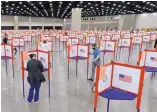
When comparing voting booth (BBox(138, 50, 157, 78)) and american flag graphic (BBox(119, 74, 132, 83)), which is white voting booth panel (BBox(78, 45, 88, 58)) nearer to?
voting booth (BBox(138, 50, 157, 78))

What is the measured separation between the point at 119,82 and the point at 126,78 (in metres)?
0.30

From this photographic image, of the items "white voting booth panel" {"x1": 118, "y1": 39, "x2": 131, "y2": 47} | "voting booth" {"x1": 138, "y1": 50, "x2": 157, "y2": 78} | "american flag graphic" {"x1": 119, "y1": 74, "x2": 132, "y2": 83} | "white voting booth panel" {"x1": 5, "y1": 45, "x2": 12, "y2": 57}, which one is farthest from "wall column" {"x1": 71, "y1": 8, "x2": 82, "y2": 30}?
"american flag graphic" {"x1": 119, "y1": 74, "x2": 132, "y2": 83}

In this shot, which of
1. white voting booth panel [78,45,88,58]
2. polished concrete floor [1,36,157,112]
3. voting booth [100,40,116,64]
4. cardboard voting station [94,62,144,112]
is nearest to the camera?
cardboard voting station [94,62,144,112]

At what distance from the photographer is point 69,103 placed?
6.53m

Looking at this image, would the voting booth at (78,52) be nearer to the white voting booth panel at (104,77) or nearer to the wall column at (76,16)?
the white voting booth panel at (104,77)

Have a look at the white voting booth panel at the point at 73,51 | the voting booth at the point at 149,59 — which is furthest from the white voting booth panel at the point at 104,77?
the white voting booth panel at the point at 73,51

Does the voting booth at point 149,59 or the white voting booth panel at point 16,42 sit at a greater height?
the white voting booth panel at point 16,42

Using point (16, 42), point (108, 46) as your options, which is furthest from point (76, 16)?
point (108, 46)

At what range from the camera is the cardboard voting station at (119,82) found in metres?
4.47

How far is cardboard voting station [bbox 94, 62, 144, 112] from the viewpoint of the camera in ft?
14.7

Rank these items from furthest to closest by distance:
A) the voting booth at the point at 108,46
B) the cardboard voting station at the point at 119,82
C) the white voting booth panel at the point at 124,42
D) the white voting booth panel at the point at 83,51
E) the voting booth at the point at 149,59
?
the white voting booth panel at the point at 124,42 < the voting booth at the point at 108,46 < the white voting booth panel at the point at 83,51 < the voting booth at the point at 149,59 < the cardboard voting station at the point at 119,82

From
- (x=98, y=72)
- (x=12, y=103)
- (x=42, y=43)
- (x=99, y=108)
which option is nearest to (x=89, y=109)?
(x=99, y=108)

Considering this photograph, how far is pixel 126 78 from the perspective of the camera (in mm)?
4672

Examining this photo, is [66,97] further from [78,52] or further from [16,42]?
[16,42]
